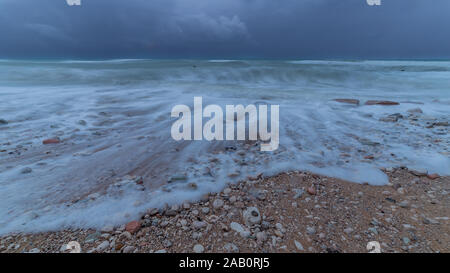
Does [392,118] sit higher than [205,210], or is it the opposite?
[392,118]

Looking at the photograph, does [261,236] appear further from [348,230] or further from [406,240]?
[406,240]

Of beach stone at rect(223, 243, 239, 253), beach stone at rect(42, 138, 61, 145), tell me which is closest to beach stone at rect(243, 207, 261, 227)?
beach stone at rect(223, 243, 239, 253)

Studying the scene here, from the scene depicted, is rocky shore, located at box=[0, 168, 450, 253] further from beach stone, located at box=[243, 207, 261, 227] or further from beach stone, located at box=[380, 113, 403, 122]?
beach stone, located at box=[380, 113, 403, 122]

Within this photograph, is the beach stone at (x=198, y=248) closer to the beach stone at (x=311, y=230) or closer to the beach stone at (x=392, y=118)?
the beach stone at (x=311, y=230)

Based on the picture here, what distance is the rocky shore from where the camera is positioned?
1427 millimetres

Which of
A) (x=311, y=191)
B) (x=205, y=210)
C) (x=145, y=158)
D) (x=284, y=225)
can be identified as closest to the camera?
(x=284, y=225)

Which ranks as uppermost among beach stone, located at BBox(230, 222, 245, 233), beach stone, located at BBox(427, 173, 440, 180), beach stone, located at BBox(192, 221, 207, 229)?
beach stone, located at BBox(427, 173, 440, 180)

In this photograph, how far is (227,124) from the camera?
4.20 meters

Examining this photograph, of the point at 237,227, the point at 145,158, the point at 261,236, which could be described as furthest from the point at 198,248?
the point at 145,158

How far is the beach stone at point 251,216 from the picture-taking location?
1614mm

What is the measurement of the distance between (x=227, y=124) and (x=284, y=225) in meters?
2.82

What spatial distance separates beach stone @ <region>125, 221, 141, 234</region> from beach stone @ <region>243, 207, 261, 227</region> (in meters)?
0.87
